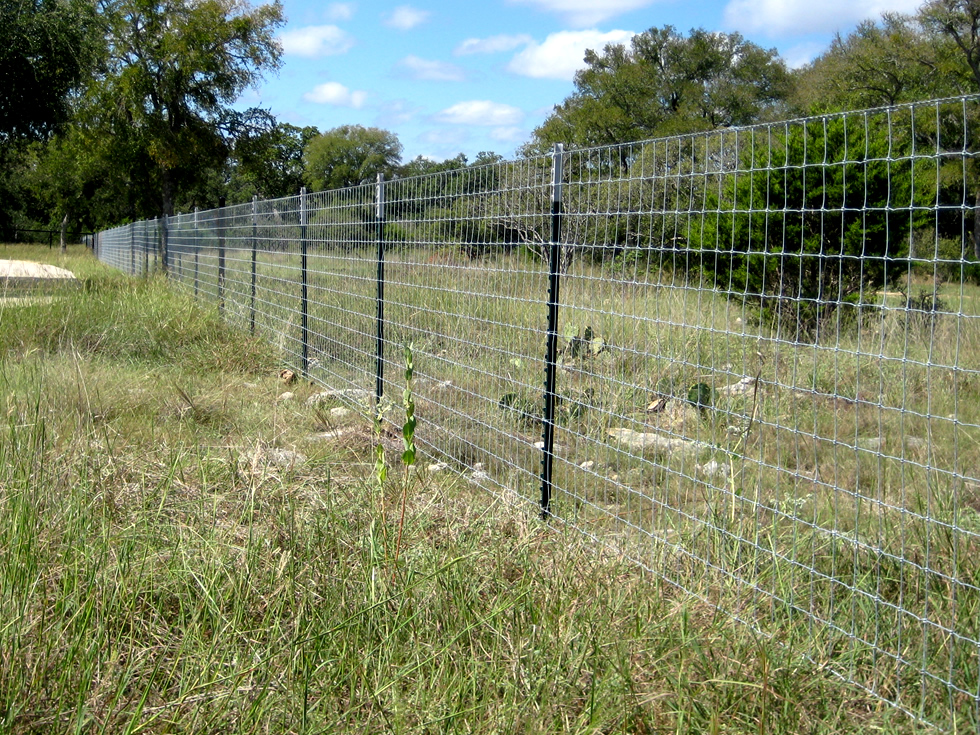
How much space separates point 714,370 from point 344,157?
81.5 meters

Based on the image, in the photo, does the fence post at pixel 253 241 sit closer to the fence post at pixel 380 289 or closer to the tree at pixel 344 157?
the fence post at pixel 380 289

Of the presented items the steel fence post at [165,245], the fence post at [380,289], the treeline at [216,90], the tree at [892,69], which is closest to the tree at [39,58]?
the treeline at [216,90]

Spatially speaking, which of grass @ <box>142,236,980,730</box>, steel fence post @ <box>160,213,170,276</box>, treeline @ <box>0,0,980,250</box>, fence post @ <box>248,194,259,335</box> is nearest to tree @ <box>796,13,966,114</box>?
treeline @ <box>0,0,980,250</box>

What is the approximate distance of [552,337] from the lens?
402cm

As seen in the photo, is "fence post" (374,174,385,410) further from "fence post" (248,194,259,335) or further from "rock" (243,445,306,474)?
"fence post" (248,194,259,335)

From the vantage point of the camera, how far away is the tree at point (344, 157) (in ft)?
260

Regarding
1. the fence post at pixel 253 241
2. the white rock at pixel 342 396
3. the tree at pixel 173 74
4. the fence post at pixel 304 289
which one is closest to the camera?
the white rock at pixel 342 396

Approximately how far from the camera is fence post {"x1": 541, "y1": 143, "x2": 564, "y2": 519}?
3.98 meters

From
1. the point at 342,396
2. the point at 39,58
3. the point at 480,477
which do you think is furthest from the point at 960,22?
the point at 480,477

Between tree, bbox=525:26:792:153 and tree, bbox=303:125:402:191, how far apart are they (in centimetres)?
2622

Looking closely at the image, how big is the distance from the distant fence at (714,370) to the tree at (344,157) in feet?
243

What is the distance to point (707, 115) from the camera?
2044 inches

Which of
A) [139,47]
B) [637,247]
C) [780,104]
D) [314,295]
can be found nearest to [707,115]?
[780,104]

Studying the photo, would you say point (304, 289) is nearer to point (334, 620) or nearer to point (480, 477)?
point (480, 477)
